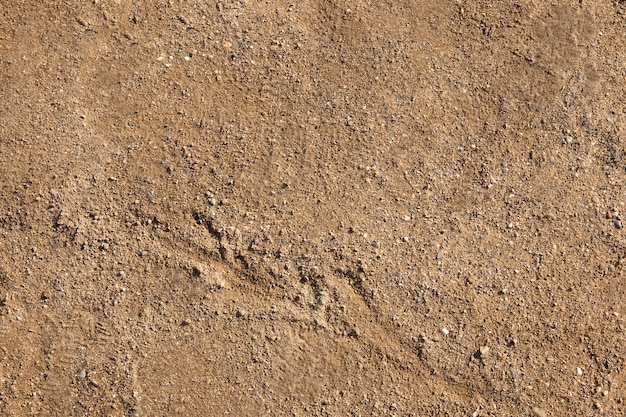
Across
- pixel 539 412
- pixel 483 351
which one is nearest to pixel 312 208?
pixel 483 351

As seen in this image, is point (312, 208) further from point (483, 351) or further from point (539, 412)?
point (539, 412)

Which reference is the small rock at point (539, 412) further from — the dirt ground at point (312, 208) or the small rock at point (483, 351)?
the small rock at point (483, 351)

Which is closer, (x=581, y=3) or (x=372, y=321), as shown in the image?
(x=372, y=321)

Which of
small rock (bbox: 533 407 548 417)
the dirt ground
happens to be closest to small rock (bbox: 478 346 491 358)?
the dirt ground

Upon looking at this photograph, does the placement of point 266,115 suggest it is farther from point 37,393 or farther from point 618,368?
point 618,368

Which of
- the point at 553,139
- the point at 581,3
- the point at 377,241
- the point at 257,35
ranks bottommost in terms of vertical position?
the point at 377,241

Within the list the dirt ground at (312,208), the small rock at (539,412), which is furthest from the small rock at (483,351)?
the small rock at (539,412)

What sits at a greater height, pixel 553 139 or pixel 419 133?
pixel 553 139

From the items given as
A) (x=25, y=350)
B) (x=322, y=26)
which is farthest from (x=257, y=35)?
(x=25, y=350)

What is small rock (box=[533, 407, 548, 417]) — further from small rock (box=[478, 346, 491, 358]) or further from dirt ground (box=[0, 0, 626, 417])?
small rock (box=[478, 346, 491, 358])

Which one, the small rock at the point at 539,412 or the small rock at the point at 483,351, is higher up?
the small rock at the point at 483,351
